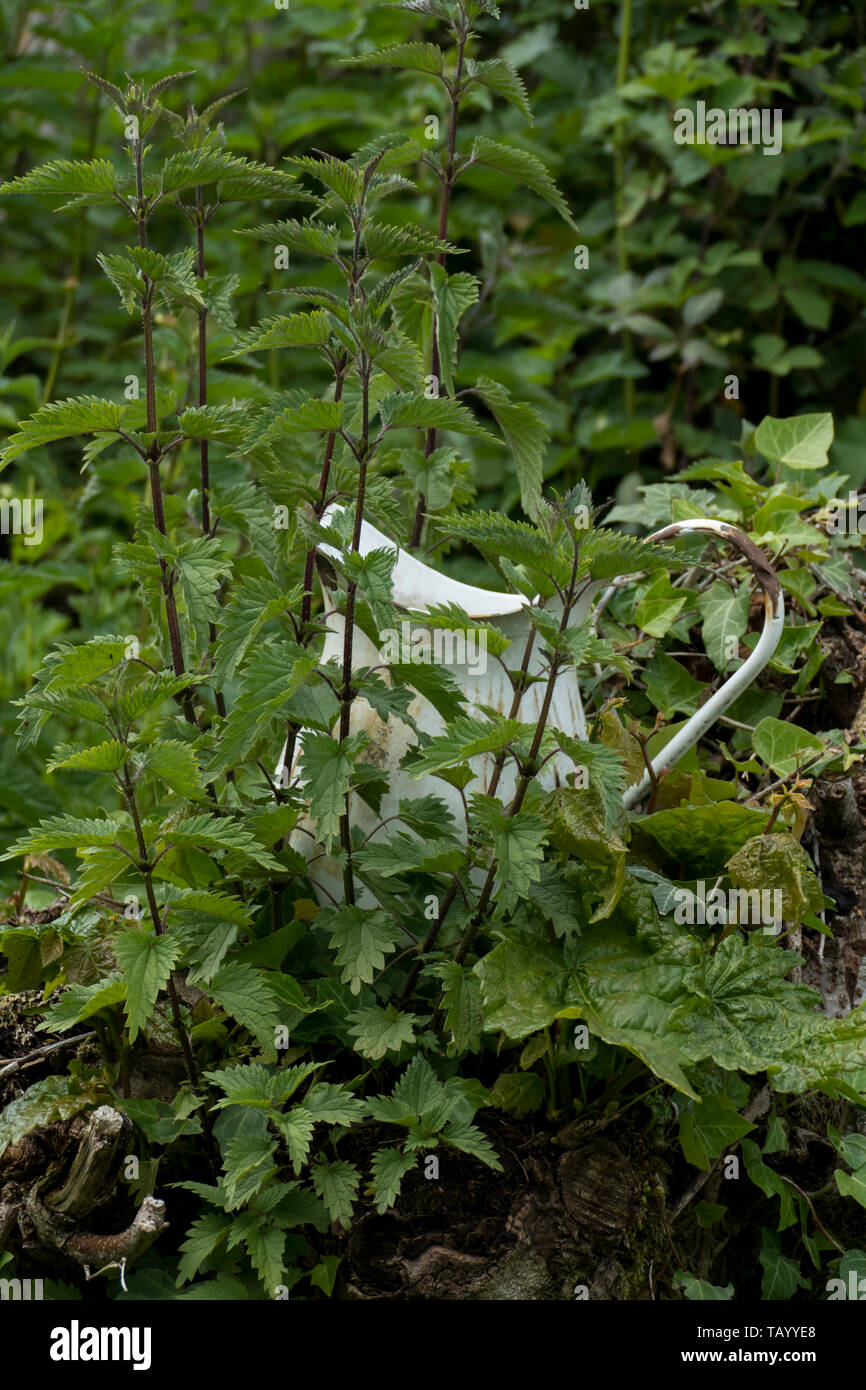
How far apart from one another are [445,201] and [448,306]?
14cm

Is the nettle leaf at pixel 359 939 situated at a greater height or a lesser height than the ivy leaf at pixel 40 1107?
greater

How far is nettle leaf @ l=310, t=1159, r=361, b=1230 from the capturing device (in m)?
1.19

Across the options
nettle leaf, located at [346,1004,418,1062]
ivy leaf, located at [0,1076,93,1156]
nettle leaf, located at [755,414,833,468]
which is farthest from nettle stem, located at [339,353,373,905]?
nettle leaf, located at [755,414,833,468]

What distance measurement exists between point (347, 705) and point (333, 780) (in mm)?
94

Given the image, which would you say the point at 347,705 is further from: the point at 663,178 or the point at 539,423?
the point at 663,178

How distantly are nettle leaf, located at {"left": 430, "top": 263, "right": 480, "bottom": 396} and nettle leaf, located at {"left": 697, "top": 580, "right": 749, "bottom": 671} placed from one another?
47cm

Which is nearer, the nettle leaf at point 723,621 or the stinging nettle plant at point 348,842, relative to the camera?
the stinging nettle plant at point 348,842

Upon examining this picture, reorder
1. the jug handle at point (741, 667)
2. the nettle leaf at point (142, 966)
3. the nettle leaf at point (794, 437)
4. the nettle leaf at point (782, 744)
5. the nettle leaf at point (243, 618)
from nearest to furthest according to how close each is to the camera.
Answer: the nettle leaf at point (142, 966), the nettle leaf at point (243, 618), the jug handle at point (741, 667), the nettle leaf at point (782, 744), the nettle leaf at point (794, 437)

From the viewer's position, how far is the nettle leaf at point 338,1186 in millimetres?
1190

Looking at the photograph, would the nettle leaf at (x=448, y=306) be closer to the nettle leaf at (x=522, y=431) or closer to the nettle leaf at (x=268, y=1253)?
the nettle leaf at (x=522, y=431)

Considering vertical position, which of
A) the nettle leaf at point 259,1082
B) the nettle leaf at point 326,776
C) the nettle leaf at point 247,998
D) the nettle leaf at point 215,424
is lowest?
the nettle leaf at point 259,1082

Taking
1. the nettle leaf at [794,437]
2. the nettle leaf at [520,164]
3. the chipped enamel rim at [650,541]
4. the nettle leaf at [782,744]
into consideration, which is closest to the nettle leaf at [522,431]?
the chipped enamel rim at [650,541]

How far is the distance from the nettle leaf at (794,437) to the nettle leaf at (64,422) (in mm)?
1041
